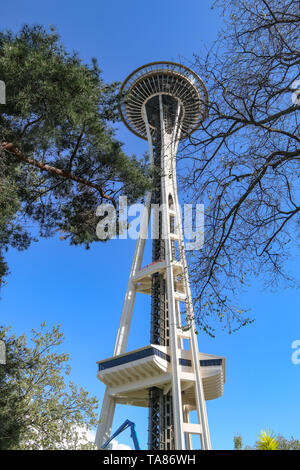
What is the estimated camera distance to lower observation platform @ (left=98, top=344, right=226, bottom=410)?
2403 centimetres

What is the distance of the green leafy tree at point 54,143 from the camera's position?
7.93 metres

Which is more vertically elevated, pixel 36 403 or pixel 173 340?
pixel 173 340

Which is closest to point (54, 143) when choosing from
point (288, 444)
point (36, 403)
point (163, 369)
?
point (36, 403)

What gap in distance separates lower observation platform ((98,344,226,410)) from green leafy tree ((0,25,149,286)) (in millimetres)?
15825

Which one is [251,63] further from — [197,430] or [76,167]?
[197,430]

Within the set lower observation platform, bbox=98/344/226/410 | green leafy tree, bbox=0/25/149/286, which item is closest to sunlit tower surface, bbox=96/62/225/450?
lower observation platform, bbox=98/344/226/410

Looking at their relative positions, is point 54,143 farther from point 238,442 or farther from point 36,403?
point 238,442

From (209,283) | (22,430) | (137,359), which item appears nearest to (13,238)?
(22,430)

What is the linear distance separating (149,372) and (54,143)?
741 inches

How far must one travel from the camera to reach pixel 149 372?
2448 cm

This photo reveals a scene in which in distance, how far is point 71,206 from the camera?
10359mm

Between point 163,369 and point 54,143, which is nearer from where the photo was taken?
point 54,143

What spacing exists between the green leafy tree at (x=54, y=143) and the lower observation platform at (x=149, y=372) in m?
15.8

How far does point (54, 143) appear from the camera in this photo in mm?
9438
